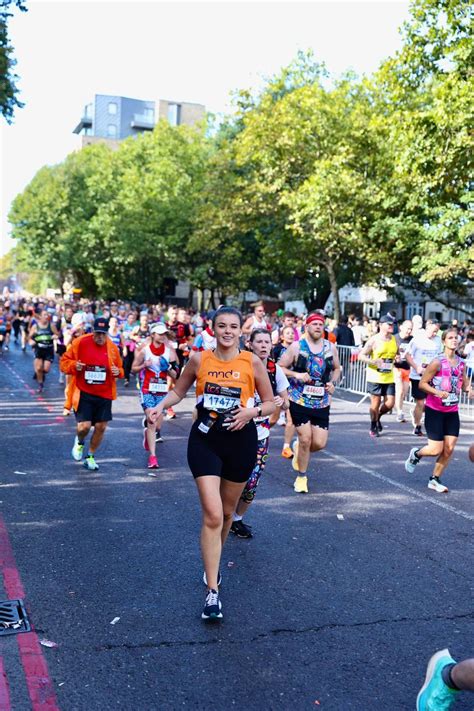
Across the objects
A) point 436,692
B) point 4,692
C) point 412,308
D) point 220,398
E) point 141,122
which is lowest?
point 4,692

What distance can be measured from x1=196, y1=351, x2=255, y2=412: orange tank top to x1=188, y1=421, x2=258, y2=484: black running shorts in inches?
6.8

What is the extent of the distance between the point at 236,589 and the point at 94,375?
4.13m

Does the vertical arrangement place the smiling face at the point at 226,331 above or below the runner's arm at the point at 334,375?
above

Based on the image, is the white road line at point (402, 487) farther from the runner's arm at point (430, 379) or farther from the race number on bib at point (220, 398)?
the race number on bib at point (220, 398)

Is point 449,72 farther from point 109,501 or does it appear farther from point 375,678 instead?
point 375,678

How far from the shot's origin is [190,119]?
101 m

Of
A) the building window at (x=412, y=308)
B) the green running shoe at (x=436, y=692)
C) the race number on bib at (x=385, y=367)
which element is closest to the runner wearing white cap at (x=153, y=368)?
the race number on bib at (x=385, y=367)

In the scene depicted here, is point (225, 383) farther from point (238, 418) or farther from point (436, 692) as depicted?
point (436, 692)

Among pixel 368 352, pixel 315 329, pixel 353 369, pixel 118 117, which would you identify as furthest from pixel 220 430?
pixel 118 117

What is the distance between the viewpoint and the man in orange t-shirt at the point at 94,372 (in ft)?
29.5

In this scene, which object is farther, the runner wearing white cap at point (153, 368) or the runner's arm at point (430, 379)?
the runner wearing white cap at point (153, 368)

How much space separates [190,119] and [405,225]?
80561mm

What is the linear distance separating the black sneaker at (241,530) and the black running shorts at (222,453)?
5.52ft

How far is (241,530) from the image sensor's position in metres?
6.68
